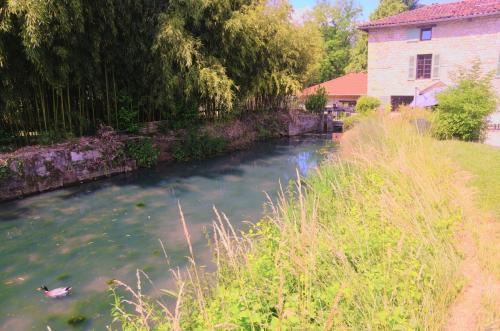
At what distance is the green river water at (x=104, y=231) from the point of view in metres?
3.74

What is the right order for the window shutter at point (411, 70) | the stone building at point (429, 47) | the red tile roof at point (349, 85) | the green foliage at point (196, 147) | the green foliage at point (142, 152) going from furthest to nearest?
the red tile roof at point (349, 85) < the window shutter at point (411, 70) < the stone building at point (429, 47) < the green foliage at point (196, 147) < the green foliage at point (142, 152)

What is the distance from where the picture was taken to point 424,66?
1812 centimetres

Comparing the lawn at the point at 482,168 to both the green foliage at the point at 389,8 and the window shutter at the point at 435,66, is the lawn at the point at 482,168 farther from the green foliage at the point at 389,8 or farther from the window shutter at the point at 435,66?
the green foliage at the point at 389,8

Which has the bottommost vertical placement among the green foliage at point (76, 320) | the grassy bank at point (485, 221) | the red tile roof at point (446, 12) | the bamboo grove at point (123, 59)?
the green foliage at point (76, 320)

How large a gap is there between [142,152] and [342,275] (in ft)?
26.2

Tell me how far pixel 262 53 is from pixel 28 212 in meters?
8.69

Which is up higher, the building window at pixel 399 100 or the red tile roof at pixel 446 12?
the red tile roof at pixel 446 12

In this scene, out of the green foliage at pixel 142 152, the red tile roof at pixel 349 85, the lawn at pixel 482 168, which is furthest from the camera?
the red tile roof at pixel 349 85

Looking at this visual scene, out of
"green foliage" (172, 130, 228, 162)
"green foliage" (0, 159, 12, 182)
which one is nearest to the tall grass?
"green foliage" (0, 159, 12, 182)

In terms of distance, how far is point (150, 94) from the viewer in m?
10.0

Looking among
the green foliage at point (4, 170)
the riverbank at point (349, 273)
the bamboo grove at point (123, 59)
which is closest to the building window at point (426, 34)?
the bamboo grove at point (123, 59)

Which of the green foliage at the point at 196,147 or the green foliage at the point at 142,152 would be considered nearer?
the green foliage at the point at 142,152

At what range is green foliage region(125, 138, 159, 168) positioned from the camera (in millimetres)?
9545

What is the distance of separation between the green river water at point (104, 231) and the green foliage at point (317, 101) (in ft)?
31.2
